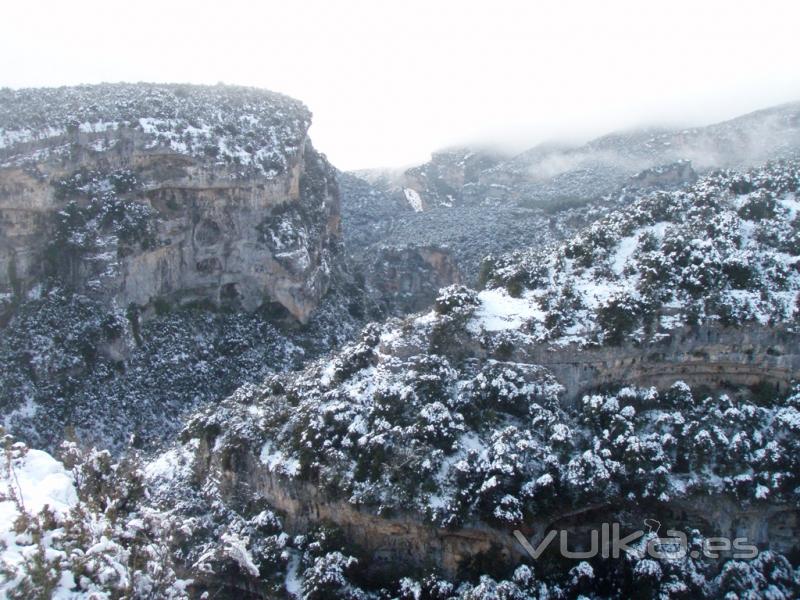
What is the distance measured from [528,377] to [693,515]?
771 cm

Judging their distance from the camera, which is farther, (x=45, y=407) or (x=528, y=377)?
(x=45, y=407)

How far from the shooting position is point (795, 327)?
2753 cm

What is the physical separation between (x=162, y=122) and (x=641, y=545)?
4365 cm

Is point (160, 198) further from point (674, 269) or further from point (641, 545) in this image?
point (641, 545)

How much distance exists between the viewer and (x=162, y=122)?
52.8 metres

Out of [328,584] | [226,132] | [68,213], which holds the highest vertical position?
[226,132]

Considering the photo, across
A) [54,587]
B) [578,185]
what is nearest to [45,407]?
[54,587]

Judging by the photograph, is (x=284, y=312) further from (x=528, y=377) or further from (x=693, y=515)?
(x=693, y=515)

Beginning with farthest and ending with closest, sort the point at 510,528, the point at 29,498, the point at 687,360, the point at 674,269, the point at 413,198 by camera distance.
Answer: the point at 413,198, the point at 674,269, the point at 687,360, the point at 510,528, the point at 29,498

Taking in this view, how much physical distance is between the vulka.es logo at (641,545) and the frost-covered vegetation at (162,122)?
39422 millimetres

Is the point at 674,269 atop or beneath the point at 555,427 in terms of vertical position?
atop

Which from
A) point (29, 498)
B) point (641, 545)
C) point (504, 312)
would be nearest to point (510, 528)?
point (641, 545)

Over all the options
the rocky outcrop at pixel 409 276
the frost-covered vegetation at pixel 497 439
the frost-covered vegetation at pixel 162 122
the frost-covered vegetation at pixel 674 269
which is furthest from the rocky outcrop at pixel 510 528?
the rocky outcrop at pixel 409 276

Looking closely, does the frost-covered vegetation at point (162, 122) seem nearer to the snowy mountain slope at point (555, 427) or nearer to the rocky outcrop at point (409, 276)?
the rocky outcrop at point (409, 276)
